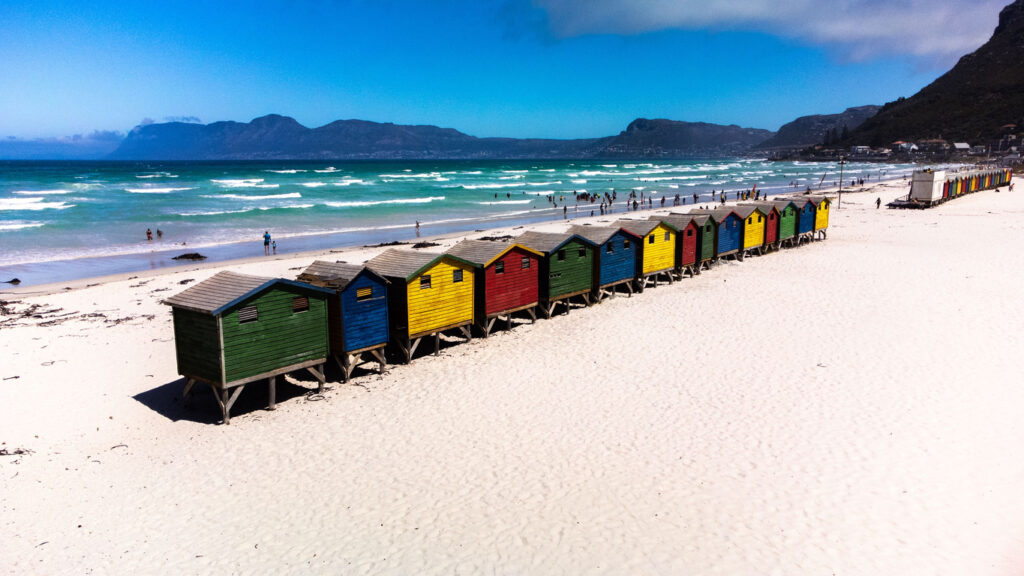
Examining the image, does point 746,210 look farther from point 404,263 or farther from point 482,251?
point 404,263

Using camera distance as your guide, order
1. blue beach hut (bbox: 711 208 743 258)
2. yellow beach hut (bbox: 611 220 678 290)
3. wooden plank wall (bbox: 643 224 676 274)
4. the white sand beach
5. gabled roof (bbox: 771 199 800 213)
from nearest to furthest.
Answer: the white sand beach
yellow beach hut (bbox: 611 220 678 290)
wooden plank wall (bbox: 643 224 676 274)
blue beach hut (bbox: 711 208 743 258)
gabled roof (bbox: 771 199 800 213)

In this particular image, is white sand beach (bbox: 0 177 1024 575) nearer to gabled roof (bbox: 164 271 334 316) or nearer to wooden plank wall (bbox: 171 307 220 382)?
wooden plank wall (bbox: 171 307 220 382)

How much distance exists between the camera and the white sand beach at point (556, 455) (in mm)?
8375

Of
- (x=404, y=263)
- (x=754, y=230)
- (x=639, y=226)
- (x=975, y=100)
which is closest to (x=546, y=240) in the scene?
(x=639, y=226)

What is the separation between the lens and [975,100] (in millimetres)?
164000

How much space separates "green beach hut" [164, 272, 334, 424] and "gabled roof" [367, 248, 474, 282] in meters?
2.36

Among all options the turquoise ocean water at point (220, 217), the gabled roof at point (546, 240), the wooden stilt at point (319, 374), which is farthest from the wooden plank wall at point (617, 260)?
the turquoise ocean water at point (220, 217)

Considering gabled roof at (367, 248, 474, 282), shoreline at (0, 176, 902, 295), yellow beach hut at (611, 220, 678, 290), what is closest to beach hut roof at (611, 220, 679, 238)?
yellow beach hut at (611, 220, 678, 290)

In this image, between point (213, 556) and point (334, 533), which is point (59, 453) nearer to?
point (213, 556)

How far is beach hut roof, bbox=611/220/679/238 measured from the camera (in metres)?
23.1

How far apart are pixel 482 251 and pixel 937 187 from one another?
48266mm

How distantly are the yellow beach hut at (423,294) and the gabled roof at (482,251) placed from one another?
0.58 meters

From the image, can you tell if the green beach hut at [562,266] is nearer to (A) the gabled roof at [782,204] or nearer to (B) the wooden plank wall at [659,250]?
(B) the wooden plank wall at [659,250]

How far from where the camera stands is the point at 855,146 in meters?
190
